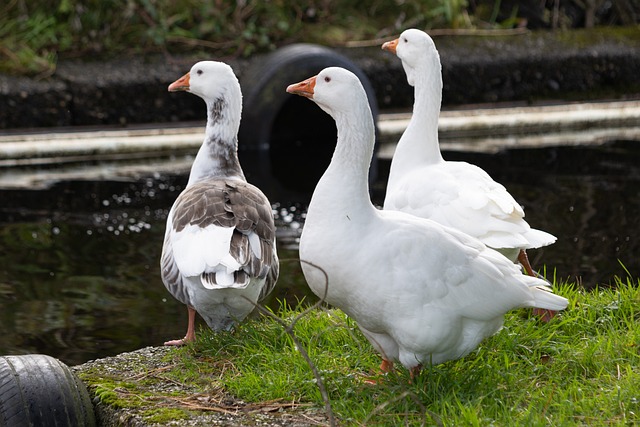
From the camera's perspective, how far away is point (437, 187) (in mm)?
5180

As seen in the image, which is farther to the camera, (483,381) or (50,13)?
(50,13)

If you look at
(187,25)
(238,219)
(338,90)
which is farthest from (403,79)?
(338,90)

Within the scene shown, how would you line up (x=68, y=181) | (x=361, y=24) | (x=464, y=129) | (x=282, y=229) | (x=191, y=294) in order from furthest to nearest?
(x=361, y=24), (x=464, y=129), (x=68, y=181), (x=282, y=229), (x=191, y=294)

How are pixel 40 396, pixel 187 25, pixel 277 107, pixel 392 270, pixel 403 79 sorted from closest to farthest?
1. pixel 392 270
2. pixel 40 396
3. pixel 277 107
4. pixel 403 79
5. pixel 187 25

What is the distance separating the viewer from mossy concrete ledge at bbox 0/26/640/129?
1041cm

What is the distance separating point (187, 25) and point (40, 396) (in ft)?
27.1

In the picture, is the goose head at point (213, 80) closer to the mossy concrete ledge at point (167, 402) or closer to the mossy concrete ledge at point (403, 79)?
the mossy concrete ledge at point (167, 402)

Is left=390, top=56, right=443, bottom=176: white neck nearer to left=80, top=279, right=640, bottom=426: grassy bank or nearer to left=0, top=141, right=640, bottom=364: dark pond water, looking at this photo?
left=0, top=141, right=640, bottom=364: dark pond water

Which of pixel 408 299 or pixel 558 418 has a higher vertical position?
pixel 408 299

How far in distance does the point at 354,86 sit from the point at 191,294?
1.39 metres

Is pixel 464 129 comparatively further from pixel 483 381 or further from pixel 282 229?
pixel 483 381

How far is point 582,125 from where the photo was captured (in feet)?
39.1

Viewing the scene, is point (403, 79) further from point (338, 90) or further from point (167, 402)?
point (167, 402)

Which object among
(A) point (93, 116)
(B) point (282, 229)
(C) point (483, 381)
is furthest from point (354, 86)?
(A) point (93, 116)
